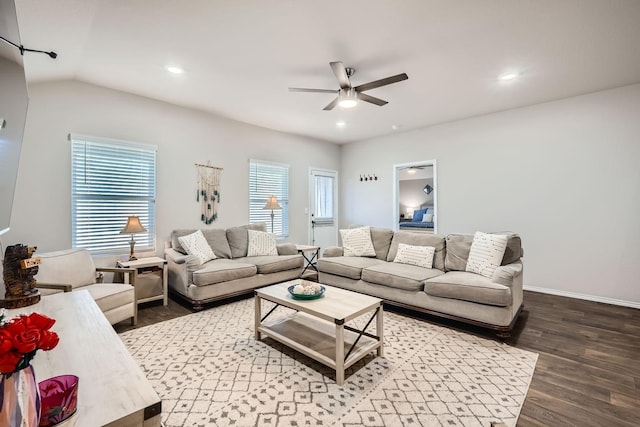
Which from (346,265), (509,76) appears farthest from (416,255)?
(509,76)

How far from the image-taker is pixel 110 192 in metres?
3.86

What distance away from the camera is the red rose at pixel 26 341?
71cm

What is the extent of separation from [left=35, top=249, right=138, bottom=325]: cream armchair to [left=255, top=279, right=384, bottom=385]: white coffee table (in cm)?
142

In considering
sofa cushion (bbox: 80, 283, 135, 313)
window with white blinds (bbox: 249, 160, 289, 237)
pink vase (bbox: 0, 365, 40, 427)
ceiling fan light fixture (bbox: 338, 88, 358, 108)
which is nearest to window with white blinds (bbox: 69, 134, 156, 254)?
sofa cushion (bbox: 80, 283, 135, 313)

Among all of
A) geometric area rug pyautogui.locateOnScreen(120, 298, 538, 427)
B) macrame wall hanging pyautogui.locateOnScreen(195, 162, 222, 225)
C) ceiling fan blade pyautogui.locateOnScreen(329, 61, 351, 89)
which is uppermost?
ceiling fan blade pyautogui.locateOnScreen(329, 61, 351, 89)

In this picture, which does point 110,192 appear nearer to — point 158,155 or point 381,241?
point 158,155

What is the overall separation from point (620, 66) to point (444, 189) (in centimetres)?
269

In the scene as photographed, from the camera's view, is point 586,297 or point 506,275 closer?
point 506,275

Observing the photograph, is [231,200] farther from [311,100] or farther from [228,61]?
[228,61]

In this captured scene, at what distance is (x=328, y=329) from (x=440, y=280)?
4.46ft

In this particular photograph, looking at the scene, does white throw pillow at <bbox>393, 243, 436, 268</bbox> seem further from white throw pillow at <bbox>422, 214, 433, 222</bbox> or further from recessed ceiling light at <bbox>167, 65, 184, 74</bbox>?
white throw pillow at <bbox>422, 214, 433, 222</bbox>

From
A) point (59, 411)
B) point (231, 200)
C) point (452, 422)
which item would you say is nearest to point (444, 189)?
point (231, 200)

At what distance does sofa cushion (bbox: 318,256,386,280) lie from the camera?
3896 mm

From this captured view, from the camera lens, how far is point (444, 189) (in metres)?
5.43
